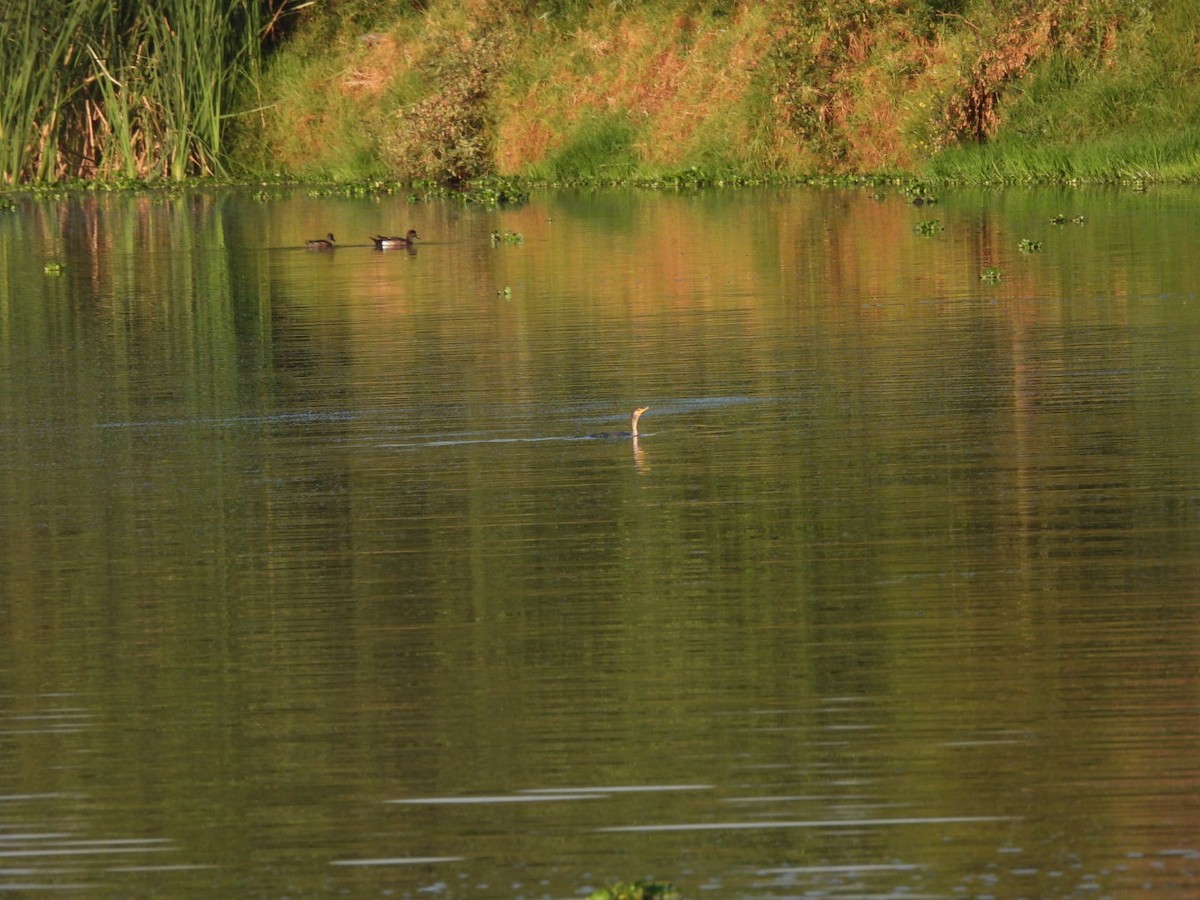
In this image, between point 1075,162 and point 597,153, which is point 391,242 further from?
point 597,153

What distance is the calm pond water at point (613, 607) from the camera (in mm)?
7492

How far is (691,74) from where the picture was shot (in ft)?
168

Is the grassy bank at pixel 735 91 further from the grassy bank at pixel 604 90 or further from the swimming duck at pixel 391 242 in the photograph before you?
the swimming duck at pixel 391 242

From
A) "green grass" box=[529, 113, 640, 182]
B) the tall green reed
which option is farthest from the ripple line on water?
the tall green reed

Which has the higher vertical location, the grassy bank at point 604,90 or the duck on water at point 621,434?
the grassy bank at point 604,90

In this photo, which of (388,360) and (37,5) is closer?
(388,360)

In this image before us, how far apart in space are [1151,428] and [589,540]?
434 centimetres

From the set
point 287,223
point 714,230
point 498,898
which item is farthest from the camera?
point 287,223

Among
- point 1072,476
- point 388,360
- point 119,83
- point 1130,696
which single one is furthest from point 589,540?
point 119,83

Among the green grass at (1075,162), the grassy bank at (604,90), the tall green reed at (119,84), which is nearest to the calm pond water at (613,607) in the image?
the green grass at (1075,162)

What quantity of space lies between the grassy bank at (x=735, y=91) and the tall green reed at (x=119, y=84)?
2.57 m

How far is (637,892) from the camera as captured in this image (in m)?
6.64

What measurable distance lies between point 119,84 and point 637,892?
4964 cm

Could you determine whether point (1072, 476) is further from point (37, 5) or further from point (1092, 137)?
point (37, 5)
